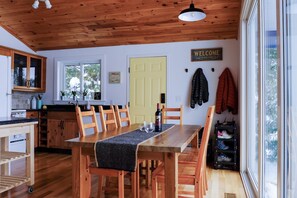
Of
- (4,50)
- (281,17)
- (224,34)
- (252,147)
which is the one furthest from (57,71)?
(281,17)

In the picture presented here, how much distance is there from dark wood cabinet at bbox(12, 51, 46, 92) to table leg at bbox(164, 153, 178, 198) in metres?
4.11

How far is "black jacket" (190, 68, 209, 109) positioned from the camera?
14.7 ft

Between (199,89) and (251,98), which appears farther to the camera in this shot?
(199,89)

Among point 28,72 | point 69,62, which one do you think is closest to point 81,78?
point 69,62

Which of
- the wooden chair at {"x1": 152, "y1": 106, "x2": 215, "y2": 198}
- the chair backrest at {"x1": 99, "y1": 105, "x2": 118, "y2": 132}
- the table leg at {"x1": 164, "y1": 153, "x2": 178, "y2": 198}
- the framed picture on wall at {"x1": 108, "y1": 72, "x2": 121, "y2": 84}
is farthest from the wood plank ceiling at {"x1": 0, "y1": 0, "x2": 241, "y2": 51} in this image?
the table leg at {"x1": 164, "y1": 153, "x2": 178, "y2": 198}

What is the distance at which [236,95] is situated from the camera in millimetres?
4258

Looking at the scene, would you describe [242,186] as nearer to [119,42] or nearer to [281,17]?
[281,17]

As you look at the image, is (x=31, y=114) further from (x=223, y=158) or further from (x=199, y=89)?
(x=223, y=158)

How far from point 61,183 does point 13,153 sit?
28.3 inches

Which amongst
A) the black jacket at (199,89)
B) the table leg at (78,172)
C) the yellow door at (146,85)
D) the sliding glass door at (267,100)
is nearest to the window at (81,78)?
the yellow door at (146,85)

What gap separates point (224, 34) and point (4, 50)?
3969 millimetres

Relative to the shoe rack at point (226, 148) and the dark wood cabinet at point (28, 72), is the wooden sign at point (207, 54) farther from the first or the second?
the dark wood cabinet at point (28, 72)

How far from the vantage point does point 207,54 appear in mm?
4535

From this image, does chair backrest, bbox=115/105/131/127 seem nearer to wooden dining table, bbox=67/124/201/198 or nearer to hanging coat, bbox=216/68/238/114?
wooden dining table, bbox=67/124/201/198
